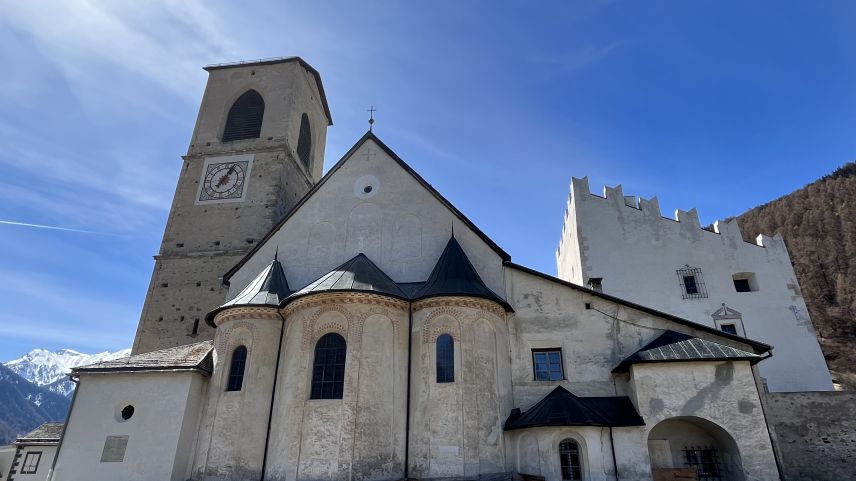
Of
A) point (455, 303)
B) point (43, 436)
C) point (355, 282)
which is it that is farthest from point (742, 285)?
point (43, 436)

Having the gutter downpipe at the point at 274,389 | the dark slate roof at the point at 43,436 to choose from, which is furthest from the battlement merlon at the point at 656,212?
the dark slate roof at the point at 43,436

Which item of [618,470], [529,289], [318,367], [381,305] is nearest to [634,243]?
[529,289]

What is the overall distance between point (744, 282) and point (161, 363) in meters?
24.8

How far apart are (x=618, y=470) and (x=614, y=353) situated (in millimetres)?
3897

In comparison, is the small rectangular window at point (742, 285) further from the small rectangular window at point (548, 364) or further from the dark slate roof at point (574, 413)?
the small rectangular window at point (548, 364)

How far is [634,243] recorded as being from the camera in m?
24.4

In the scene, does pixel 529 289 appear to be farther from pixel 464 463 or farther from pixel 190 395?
pixel 190 395

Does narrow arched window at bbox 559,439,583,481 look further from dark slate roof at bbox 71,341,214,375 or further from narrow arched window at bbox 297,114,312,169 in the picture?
narrow arched window at bbox 297,114,312,169

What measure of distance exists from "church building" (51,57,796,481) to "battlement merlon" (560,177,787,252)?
762 centimetres

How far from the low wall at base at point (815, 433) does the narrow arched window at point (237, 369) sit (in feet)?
56.4

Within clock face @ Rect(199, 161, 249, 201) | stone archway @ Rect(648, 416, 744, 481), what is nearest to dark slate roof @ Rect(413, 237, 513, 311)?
stone archway @ Rect(648, 416, 744, 481)

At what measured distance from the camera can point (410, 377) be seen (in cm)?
1706

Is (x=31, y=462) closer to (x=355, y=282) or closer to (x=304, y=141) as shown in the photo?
(x=304, y=141)

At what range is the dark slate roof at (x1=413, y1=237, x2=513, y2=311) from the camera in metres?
17.5
